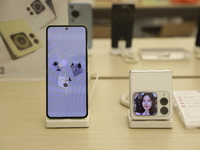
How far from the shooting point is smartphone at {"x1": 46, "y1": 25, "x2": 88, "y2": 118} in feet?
2.62

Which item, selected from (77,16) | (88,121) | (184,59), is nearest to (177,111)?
(88,121)

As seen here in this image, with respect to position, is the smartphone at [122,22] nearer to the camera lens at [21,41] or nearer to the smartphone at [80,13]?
the smartphone at [80,13]

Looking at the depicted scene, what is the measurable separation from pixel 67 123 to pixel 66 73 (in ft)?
0.43

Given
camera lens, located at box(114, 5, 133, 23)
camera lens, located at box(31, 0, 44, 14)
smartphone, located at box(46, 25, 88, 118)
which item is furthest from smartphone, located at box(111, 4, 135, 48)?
smartphone, located at box(46, 25, 88, 118)

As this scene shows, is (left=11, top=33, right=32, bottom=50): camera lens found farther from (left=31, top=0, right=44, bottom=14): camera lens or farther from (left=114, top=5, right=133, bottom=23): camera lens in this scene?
(left=114, top=5, right=133, bottom=23): camera lens

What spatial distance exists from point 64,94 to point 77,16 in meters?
0.69

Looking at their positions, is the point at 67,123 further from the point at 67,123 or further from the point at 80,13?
the point at 80,13

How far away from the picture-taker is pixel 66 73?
80 cm

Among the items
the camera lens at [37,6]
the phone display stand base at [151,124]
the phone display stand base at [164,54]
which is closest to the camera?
the phone display stand base at [151,124]

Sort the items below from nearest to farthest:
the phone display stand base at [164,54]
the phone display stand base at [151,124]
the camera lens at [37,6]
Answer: the phone display stand base at [151,124]
the camera lens at [37,6]
the phone display stand base at [164,54]

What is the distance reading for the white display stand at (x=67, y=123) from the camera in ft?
2.59

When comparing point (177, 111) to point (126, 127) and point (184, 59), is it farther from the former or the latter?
point (184, 59)

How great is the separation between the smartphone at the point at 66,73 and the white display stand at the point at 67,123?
0.4 inches

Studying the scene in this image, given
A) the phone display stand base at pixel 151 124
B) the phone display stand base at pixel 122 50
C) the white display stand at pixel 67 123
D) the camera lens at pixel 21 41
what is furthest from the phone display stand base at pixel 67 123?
the phone display stand base at pixel 122 50
